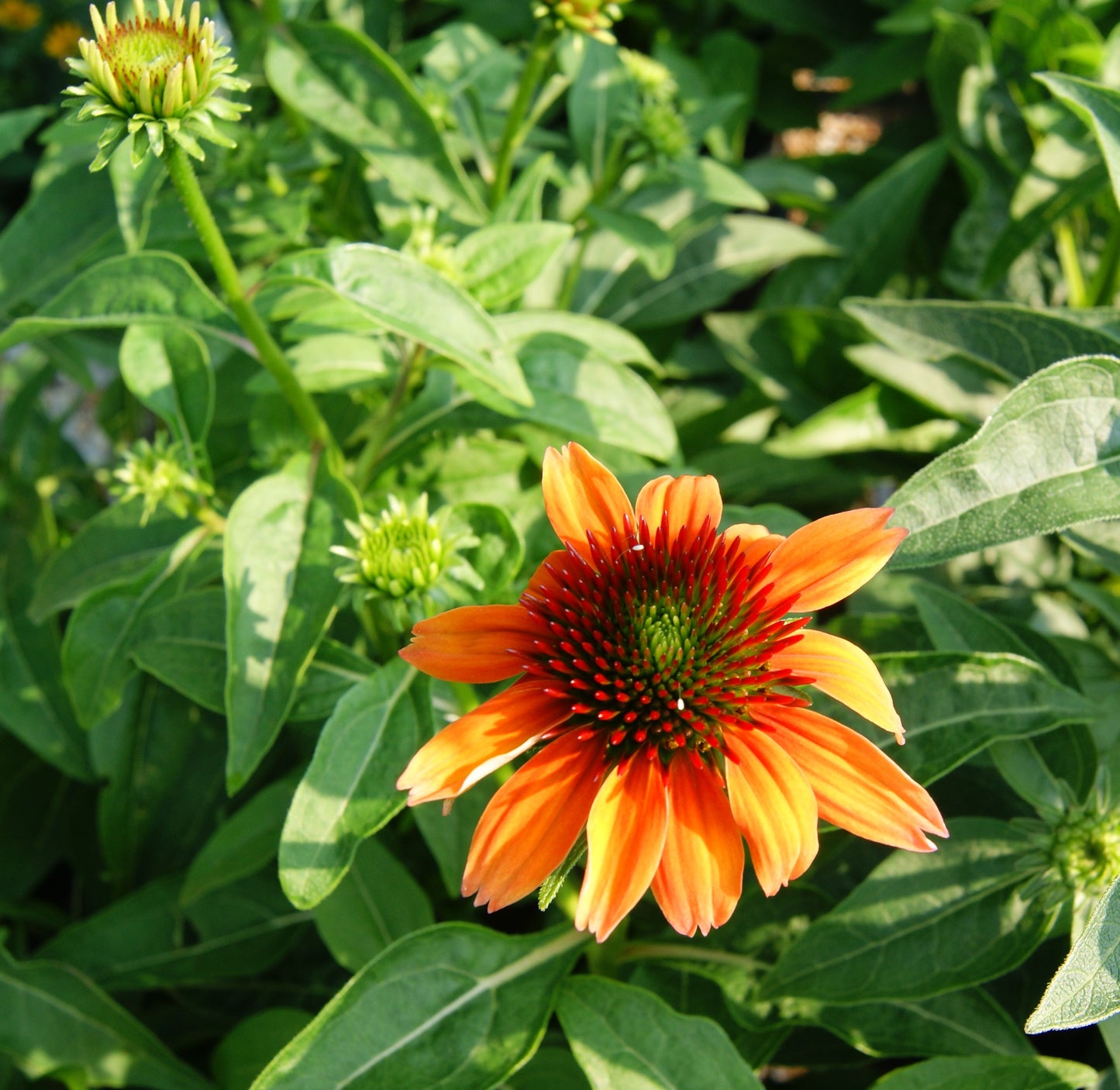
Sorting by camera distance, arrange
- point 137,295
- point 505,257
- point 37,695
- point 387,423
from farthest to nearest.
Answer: point 37,695 < point 387,423 < point 505,257 < point 137,295

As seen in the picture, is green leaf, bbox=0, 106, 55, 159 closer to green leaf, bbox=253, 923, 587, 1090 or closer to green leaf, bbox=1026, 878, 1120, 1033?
green leaf, bbox=253, 923, 587, 1090

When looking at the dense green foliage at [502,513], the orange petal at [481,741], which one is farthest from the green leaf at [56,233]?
the orange petal at [481,741]

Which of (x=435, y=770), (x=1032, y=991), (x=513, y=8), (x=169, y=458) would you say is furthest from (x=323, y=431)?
(x=513, y=8)

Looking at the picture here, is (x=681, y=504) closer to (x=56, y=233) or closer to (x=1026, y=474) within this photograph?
(x=1026, y=474)

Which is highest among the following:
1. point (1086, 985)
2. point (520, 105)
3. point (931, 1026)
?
point (520, 105)

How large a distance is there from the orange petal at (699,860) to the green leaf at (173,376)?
0.65m

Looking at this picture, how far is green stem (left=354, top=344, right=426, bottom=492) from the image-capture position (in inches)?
47.4

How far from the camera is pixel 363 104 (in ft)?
4.26

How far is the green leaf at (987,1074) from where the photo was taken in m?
0.95

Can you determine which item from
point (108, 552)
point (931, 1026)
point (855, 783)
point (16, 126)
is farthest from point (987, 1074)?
point (16, 126)

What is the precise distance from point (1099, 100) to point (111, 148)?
0.92 m

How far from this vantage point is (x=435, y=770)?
77cm

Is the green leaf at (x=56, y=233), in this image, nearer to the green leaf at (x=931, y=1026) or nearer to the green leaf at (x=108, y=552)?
the green leaf at (x=108, y=552)

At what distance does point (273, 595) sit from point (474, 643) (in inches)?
10.1
